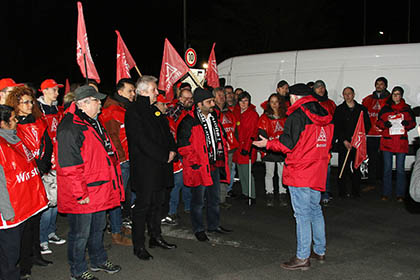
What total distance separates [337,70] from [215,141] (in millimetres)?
5315

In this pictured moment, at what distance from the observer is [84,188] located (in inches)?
181

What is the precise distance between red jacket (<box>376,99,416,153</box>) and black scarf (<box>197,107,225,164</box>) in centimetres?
382

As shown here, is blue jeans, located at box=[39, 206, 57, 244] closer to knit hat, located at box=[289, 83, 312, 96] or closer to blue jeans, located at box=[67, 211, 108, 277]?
blue jeans, located at box=[67, 211, 108, 277]

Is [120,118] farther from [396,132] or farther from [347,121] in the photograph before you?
[396,132]

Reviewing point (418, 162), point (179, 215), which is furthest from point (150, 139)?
point (418, 162)

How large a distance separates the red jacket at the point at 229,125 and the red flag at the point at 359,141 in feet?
7.39

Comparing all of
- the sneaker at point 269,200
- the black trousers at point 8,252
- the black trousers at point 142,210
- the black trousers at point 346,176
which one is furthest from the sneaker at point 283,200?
the black trousers at point 8,252

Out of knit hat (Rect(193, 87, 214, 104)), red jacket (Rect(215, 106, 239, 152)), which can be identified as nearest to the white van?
red jacket (Rect(215, 106, 239, 152))

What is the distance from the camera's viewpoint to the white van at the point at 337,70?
970cm

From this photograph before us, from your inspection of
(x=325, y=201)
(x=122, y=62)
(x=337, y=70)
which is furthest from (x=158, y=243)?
(x=337, y=70)

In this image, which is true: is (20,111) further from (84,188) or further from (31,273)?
(31,273)

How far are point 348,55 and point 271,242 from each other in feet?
19.4

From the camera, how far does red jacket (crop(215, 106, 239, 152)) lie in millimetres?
8266

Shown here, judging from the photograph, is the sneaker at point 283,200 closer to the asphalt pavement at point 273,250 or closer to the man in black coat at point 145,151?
the asphalt pavement at point 273,250
